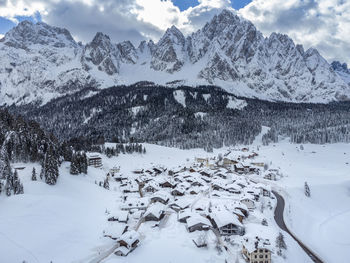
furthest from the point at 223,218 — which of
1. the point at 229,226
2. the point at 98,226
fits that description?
the point at 98,226

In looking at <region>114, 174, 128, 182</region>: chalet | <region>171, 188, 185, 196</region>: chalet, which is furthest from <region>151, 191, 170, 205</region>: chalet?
<region>114, 174, 128, 182</region>: chalet

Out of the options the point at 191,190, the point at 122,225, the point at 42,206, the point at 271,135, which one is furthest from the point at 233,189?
the point at 271,135

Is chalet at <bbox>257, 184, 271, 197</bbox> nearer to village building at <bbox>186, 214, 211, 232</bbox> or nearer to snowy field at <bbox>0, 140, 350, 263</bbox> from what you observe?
snowy field at <bbox>0, 140, 350, 263</bbox>

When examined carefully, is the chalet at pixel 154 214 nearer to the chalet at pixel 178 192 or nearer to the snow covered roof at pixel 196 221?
the snow covered roof at pixel 196 221

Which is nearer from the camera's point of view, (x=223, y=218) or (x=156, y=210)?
(x=223, y=218)

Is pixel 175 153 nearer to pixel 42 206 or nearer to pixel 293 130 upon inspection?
pixel 42 206

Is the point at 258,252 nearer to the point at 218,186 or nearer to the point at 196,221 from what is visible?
the point at 196,221
